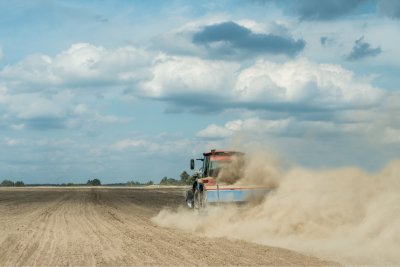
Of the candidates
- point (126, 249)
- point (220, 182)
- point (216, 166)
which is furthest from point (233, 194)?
point (126, 249)

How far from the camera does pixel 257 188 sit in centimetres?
1950

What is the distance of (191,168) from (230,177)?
1.87 metres

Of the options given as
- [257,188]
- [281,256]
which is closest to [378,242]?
[281,256]

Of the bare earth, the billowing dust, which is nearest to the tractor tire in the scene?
the billowing dust

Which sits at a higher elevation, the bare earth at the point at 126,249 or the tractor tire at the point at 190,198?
the tractor tire at the point at 190,198

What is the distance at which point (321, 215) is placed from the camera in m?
16.3

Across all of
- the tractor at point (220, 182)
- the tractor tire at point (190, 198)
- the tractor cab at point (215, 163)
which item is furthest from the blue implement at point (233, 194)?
the tractor tire at point (190, 198)

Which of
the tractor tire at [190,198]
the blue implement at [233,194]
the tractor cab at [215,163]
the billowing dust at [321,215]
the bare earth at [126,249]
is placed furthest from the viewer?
the tractor tire at [190,198]

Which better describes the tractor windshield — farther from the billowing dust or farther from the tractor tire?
the tractor tire

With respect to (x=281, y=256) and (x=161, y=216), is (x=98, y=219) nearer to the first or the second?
(x=161, y=216)

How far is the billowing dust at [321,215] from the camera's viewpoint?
13.5m

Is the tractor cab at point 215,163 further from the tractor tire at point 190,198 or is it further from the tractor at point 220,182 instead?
the tractor tire at point 190,198

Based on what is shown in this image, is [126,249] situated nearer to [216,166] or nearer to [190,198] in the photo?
[216,166]

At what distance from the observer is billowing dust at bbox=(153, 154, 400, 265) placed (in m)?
13.5
